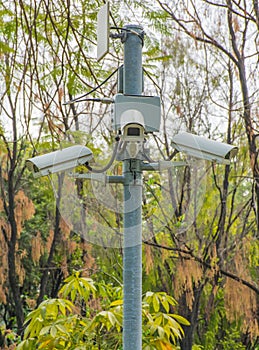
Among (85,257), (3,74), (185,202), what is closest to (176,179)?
(185,202)

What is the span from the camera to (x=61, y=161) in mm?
1229

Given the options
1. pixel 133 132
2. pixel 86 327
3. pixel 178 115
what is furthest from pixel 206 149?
pixel 178 115

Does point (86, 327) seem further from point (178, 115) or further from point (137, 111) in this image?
point (178, 115)

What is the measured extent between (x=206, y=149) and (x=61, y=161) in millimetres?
297

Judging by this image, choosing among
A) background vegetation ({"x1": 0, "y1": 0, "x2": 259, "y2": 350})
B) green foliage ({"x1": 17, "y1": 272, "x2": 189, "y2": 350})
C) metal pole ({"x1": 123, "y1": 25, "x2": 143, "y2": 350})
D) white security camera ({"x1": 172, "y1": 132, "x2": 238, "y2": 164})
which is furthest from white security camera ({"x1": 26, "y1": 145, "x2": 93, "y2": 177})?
background vegetation ({"x1": 0, "y1": 0, "x2": 259, "y2": 350})

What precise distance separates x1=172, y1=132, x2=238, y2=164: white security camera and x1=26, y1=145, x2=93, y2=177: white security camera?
20cm

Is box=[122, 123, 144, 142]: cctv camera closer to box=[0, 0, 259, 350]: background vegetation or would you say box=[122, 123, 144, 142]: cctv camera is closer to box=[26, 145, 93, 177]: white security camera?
box=[26, 145, 93, 177]: white security camera

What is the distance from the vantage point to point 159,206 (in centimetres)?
139

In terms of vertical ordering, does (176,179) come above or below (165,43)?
below

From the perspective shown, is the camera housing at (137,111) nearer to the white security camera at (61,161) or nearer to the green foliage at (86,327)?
the white security camera at (61,161)

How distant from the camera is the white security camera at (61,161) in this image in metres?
1.23

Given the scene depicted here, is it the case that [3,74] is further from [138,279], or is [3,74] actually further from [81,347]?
[138,279]

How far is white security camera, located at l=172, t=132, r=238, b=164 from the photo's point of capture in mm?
1201

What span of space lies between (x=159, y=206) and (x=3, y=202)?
2562 mm
